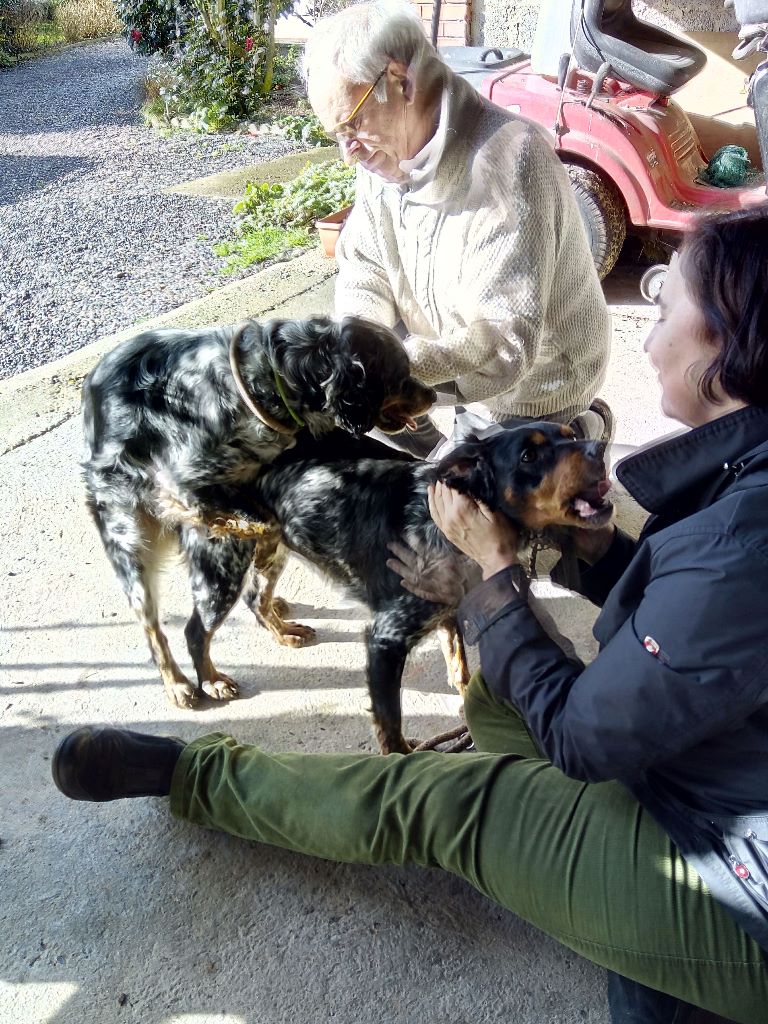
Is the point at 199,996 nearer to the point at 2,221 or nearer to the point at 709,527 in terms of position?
the point at 709,527

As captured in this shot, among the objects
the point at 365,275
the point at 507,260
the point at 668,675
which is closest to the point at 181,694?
the point at 365,275

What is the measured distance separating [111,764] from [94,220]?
6761 mm

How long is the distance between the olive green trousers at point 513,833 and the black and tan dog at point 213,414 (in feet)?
2.45

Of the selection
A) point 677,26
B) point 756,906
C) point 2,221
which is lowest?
point 2,221

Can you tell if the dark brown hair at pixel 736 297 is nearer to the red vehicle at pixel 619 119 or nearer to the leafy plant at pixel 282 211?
the red vehicle at pixel 619 119

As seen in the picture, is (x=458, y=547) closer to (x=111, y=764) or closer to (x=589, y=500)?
(x=589, y=500)

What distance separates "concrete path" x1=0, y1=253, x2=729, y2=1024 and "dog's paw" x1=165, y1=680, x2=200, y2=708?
4cm

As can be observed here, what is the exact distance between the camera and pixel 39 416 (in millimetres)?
4391

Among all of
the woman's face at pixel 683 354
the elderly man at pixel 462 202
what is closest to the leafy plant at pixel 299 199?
the elderly man at pixel 462 202

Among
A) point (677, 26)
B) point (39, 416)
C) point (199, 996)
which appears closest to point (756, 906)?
point (199, 996)

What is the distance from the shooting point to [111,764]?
2.17 m

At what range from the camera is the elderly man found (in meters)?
2.54

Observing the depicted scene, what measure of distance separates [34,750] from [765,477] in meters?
2.23

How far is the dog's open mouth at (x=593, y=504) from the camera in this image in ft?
7.11
